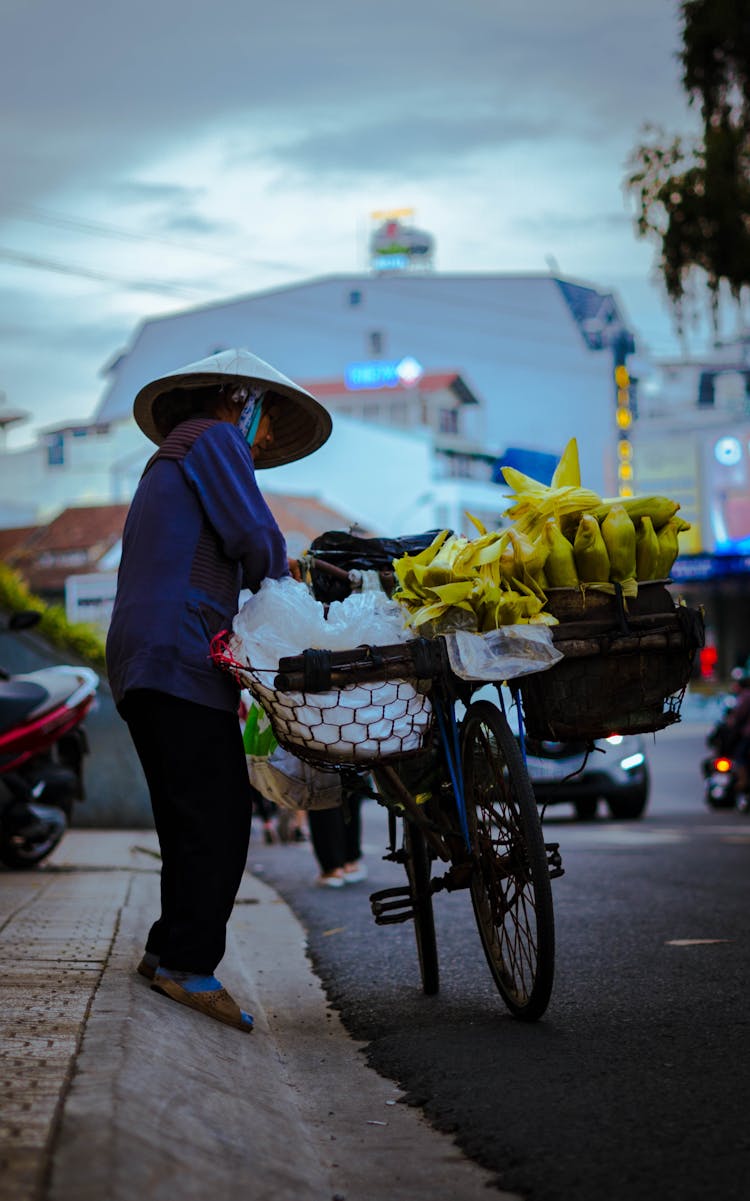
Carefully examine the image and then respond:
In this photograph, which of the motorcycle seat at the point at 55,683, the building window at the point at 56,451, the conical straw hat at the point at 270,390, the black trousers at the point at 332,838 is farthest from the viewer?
the building window at the point at 56,451

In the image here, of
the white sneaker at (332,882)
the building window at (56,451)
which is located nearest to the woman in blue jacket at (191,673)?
the white sneaker at (332,882)

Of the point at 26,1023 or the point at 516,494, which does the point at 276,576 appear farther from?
the point at 26,1023

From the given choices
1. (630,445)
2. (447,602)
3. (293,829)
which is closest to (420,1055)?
(447,602)

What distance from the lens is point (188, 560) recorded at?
4.59m

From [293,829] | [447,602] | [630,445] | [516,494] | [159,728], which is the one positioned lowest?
[293,829]

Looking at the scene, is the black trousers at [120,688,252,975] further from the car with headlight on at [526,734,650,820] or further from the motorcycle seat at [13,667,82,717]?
the car with headlight on at [526,734,650,820]

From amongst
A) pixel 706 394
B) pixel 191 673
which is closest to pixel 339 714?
pixel 191 673

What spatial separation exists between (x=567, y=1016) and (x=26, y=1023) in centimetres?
171

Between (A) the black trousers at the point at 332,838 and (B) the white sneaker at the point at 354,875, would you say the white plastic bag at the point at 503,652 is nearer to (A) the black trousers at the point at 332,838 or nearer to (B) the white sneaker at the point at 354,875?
(A) the black trousers at the point at 332,838

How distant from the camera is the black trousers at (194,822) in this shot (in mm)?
4508

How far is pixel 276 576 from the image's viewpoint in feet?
15.4

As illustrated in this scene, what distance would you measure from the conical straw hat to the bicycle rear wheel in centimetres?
111


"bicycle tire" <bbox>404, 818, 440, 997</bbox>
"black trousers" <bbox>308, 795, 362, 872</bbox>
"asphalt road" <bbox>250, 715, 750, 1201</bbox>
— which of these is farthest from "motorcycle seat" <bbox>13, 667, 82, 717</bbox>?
"bicycle tire" <bbox>404, 818, 440, 997</bbox>

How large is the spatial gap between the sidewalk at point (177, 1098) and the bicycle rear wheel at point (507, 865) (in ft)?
1.76
